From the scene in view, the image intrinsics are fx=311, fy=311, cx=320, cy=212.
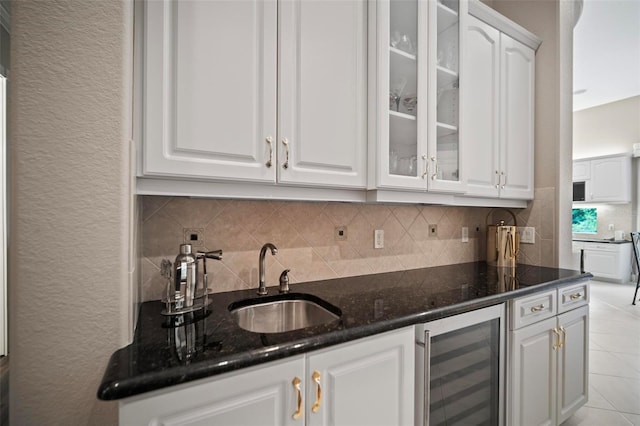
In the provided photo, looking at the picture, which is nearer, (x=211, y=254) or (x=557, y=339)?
(x=211, y=254)

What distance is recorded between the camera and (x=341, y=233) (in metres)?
1.77

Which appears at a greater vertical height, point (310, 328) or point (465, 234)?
point (465, 234)

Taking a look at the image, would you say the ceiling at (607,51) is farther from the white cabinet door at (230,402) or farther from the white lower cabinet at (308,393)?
the white cabinet door at (230,402)

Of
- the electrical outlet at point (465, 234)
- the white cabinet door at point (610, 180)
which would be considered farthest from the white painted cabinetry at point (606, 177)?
the electrical outlet at point (465, 234)

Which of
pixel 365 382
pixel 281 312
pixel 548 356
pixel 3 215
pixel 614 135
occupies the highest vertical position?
pixel 614 135

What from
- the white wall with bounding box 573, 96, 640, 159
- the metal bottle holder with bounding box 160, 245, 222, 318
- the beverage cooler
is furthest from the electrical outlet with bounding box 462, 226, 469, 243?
the white wall with bounding box 573, 96, 640, 159

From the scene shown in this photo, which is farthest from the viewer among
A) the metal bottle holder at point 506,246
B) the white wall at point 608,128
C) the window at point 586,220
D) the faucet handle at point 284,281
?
the window at point 586,220

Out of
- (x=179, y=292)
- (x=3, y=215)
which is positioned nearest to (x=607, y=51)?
(x=179, y=292)

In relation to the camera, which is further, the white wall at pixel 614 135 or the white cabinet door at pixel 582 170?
the white cabinet door at pixel 582 170

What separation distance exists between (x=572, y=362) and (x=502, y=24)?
2130 mm

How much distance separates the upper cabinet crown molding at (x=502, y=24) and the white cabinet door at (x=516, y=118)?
0.11 feet

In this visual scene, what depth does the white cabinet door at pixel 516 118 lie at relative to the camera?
6.81ft

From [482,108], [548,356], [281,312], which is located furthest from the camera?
[482,108]

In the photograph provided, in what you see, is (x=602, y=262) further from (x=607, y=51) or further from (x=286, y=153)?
(x=286, y=153)
